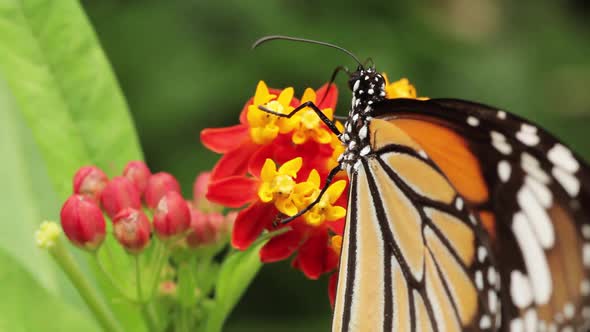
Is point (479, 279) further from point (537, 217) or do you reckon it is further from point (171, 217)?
point (171, 217)

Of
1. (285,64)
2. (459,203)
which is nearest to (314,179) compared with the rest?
(459,203)

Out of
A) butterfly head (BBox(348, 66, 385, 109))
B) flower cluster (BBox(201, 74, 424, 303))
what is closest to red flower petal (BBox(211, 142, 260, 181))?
flower cluster (BBox(201, 74, 424, 303))

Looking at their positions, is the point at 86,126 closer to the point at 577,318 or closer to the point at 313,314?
the point at 577,318

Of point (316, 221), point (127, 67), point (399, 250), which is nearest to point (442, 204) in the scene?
point (399, 250)

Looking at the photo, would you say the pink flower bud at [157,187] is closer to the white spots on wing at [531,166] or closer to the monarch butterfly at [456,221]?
the monarch butterfly at [456,221]

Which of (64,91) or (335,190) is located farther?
(64,91)

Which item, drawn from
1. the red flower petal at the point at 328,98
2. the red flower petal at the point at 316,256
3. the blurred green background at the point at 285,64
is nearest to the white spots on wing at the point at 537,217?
the red flower petal at the point at 316,256

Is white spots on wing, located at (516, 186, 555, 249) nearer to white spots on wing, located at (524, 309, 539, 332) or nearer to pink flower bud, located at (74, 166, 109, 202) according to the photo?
white spots on wing, located at (524, 309, 539, 332)
